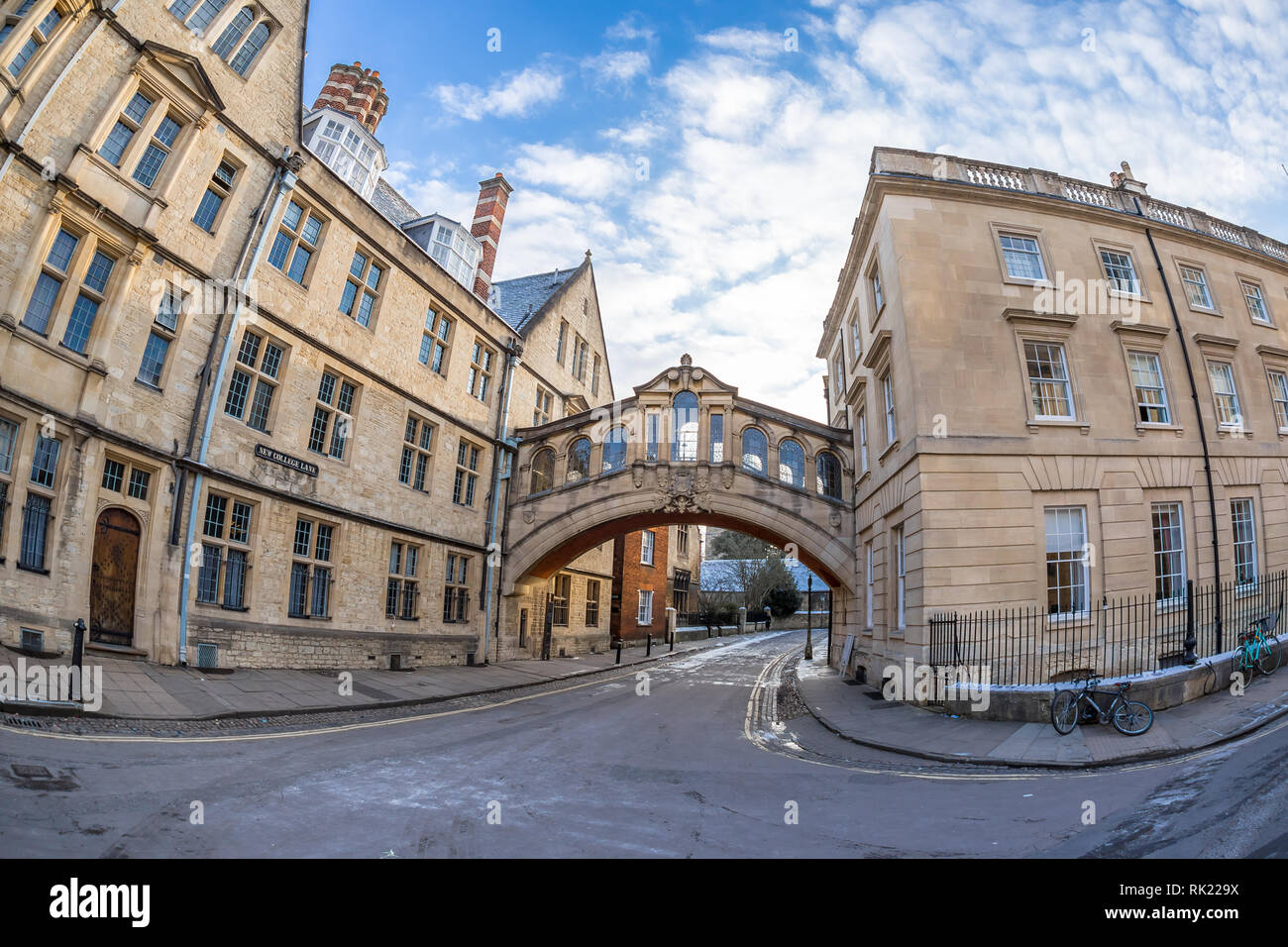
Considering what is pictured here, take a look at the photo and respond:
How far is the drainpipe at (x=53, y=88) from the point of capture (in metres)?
10.1

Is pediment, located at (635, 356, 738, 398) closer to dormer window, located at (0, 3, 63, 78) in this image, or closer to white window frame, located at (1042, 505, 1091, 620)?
white window frame, located at (1042, 505, 1091, 620)

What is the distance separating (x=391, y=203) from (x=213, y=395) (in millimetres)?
14782

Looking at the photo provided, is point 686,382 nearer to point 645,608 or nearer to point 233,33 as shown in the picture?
point 233,33

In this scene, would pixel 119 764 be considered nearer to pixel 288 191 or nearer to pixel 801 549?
pixel 288 191

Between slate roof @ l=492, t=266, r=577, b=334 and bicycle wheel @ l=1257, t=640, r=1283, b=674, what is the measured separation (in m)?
22.6

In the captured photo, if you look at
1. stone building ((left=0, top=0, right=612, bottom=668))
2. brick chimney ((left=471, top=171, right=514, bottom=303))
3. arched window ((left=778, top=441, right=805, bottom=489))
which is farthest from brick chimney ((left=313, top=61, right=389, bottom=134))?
arched window ((left=778, top=441, right=805, bottom=489))

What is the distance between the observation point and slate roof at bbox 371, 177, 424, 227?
23.9m

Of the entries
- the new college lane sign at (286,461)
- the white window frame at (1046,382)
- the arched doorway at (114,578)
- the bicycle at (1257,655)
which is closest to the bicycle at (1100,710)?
the bicycle at (1257,655)

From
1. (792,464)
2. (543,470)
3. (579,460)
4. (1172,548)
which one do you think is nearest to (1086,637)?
(1172,548)

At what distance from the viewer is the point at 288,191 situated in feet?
49.4

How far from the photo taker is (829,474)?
866 inches

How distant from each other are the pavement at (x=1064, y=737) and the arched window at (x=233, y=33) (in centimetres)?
1909

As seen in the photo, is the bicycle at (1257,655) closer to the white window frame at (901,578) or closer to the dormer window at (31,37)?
the white window frame at (901,578)
